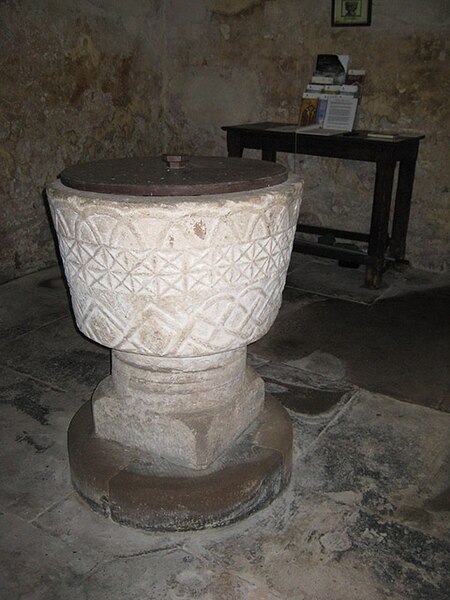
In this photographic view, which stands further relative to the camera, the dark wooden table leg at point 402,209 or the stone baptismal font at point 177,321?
the dark wooden table leg at point 402,209

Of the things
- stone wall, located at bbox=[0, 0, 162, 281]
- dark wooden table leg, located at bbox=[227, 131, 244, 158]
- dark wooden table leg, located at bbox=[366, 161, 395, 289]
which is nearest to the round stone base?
dark wooden table leg, located at bbox=[366, 161, 395, 289]

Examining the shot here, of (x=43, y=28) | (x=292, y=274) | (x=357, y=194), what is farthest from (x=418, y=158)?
(x=43, y=28)

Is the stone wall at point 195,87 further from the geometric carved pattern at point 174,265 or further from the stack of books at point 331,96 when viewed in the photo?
the geometric carved pattern at point 174,265

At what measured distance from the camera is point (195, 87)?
4.40 m

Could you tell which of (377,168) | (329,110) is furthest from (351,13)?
(377,168)

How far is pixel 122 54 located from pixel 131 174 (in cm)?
291

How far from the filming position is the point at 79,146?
3.96 meters

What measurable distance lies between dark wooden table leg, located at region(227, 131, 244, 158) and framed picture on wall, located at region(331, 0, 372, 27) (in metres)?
0.93

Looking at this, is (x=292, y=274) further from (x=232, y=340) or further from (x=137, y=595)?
(x=137, y=595)

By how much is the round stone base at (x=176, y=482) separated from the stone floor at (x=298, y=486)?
1.6 inches

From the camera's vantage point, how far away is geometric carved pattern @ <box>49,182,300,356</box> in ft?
4.74

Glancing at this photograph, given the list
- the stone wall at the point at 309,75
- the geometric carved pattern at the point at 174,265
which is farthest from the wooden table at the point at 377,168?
the geometric carved pattern at the point at 174,265

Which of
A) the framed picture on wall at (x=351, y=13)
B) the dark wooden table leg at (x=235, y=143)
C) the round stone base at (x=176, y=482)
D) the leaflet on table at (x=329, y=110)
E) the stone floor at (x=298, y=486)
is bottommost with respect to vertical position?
the stone floor at (x=298, y=486)

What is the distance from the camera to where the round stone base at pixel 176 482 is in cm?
165
